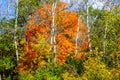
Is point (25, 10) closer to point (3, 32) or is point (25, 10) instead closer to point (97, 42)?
point (3, 32)

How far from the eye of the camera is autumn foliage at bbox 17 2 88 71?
42.8m

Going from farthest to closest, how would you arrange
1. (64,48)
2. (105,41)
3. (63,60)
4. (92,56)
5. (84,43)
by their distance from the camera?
(84,43)
(64,48)
(63,60)
(105,41)
(92,56)

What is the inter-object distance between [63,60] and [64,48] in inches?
164

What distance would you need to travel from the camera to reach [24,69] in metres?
41.8

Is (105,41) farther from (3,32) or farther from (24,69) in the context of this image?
(3,32)

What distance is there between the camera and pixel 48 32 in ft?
155

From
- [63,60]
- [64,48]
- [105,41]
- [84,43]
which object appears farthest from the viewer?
[84,43]

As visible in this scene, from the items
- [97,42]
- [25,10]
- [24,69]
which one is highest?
[25,10]

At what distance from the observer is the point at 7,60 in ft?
141

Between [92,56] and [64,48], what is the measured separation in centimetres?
2258

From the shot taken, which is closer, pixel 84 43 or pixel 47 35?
pixel 47 35

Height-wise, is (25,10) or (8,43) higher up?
(25,10)

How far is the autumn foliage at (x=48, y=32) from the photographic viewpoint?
140 ft

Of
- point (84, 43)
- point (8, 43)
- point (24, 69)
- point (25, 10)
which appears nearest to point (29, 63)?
point (24, 69)
